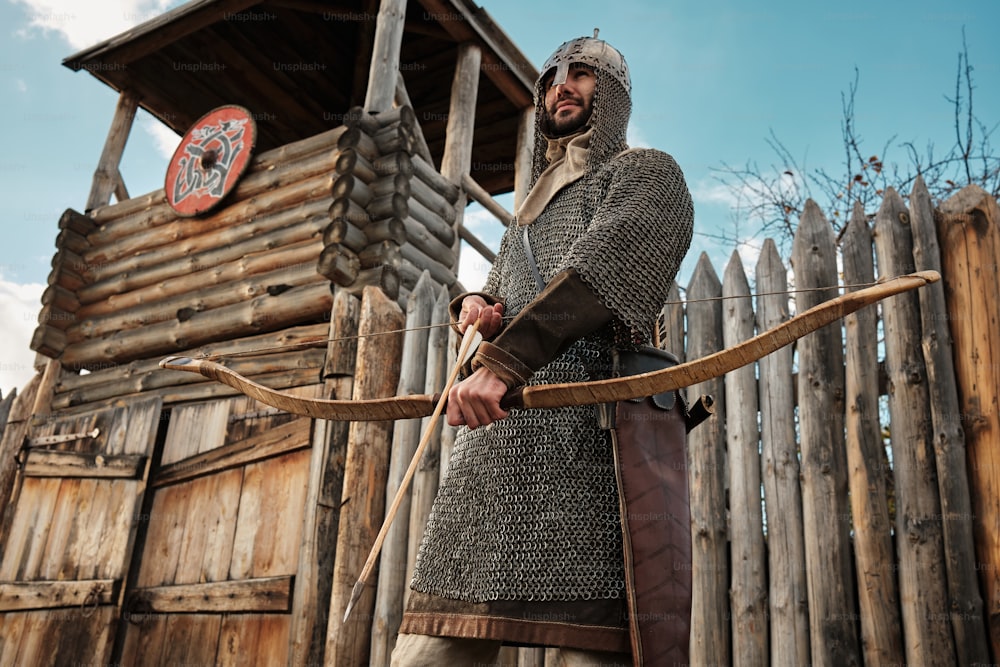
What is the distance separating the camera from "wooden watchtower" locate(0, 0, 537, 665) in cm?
464

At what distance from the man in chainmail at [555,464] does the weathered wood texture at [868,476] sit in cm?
123

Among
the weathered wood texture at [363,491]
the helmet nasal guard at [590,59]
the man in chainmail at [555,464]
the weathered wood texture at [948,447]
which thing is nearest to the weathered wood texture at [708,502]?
the weathered wood texture at [948,447]

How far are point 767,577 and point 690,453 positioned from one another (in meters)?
0.59

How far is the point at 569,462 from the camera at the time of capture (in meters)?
1.96

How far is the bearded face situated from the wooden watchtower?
2.13m

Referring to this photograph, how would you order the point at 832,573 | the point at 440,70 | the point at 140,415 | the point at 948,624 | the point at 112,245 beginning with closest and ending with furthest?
the point at 948,624
the point at 832,573
the point at 140,415
the point at 112,245
the point at 440,70

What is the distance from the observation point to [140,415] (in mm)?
5812

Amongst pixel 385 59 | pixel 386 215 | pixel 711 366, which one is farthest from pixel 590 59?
pixel 385 59

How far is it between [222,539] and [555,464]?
3856 mm

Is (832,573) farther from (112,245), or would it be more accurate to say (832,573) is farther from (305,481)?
(112,245)

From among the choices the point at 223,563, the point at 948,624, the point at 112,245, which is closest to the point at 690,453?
the point at 948,624

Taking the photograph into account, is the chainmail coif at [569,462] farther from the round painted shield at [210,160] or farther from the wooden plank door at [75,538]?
the round painted shield at [210,160]

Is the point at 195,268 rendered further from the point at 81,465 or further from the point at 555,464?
the point at 555,464

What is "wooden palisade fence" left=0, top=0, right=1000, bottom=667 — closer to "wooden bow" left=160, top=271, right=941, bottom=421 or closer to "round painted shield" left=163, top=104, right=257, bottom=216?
"round painted shield" left=163, top=104, right=257, bottom=216
